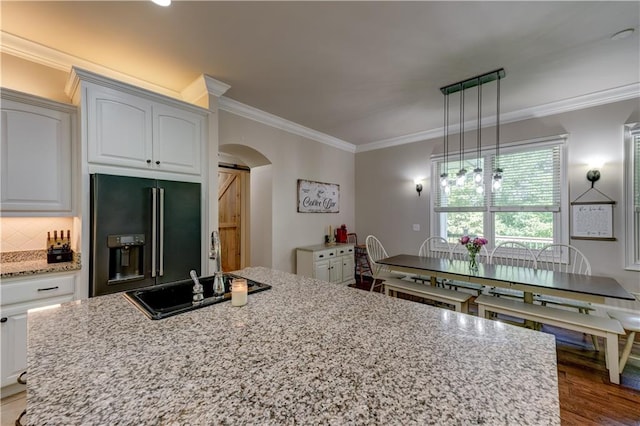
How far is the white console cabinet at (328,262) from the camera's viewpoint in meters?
4.05

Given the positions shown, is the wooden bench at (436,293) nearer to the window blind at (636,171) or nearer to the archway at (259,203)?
the archway at (259,203)

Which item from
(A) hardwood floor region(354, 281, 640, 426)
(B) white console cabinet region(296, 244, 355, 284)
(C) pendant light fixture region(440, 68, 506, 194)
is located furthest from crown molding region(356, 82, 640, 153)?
(A) hardwood floor region(354, 281, 640, 426)

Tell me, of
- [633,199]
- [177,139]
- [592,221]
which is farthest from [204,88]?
[633,199]

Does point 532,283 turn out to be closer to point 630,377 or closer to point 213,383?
point 630,377

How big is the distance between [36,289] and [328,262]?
326cm

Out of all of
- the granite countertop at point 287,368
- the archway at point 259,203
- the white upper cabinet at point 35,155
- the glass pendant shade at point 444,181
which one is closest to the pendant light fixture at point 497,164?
the glass pendant shade at point 444,181

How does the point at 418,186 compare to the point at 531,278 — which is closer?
the point at 531,278

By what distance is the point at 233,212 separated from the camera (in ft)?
17.7

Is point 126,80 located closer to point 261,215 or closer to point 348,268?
point 261,215

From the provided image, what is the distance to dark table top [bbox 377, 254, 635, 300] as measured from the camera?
7.19ft

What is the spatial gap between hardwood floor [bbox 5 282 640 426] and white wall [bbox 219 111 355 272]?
9.49ft

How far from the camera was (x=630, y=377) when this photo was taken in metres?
2.14

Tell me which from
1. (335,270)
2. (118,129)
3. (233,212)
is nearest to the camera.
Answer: (118,129)

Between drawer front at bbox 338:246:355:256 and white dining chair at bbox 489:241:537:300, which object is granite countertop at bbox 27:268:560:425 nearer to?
white dining chair at bbox 489:241:537:300
